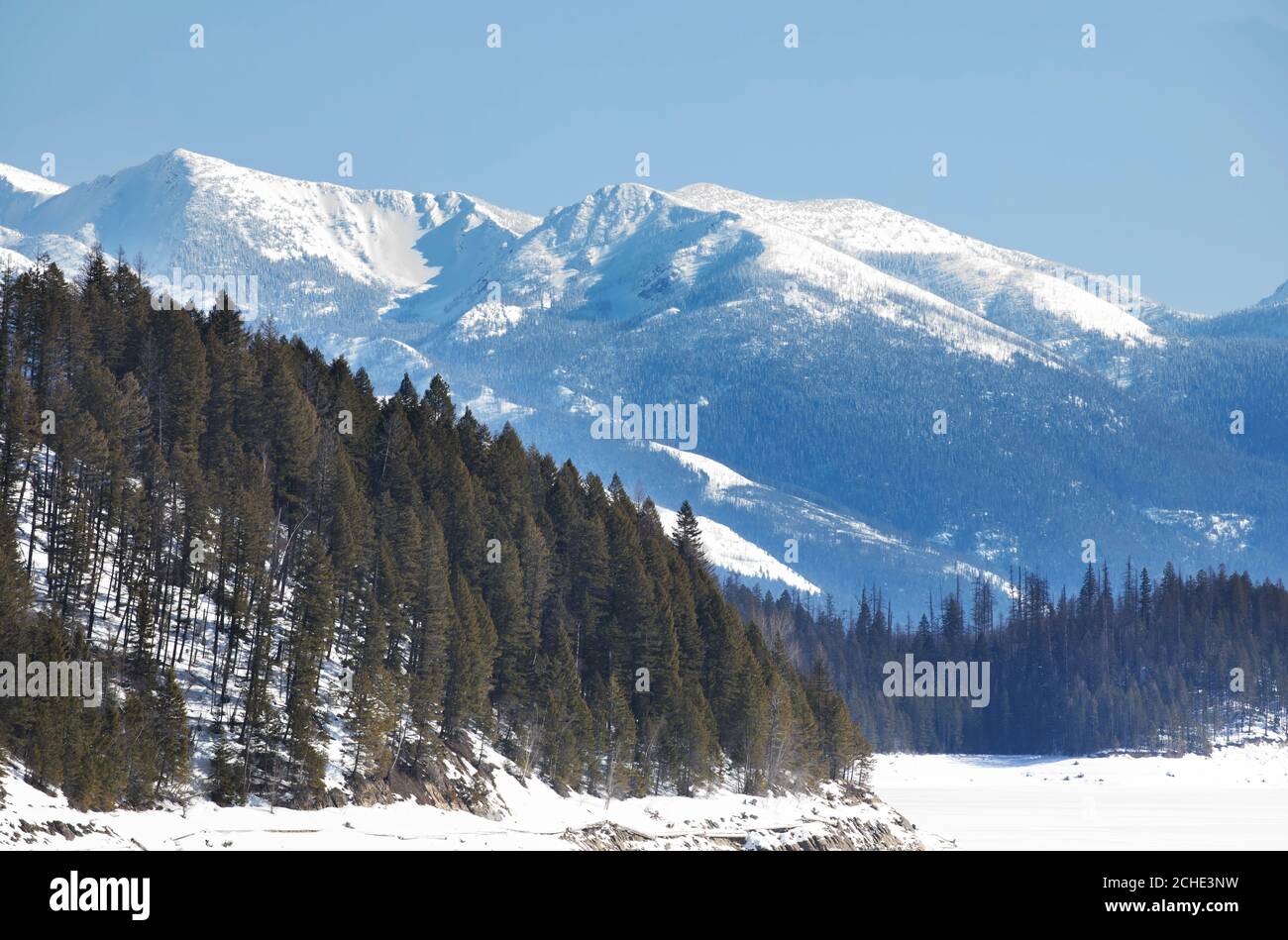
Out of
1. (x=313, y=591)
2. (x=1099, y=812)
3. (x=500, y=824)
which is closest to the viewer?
(x=500, y=824)

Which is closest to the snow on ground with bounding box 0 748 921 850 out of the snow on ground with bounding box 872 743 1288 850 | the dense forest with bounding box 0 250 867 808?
the dense forest with bounding box 0 250 867 808

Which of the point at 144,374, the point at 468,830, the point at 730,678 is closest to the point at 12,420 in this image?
the point at 144,374

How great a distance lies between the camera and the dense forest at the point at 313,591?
90750 millimetres

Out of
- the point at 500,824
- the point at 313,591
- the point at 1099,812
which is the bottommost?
the point at 1099,812

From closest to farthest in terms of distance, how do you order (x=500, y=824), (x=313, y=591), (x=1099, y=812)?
1. (x=500, y=824)
2. (x=313, y=591)
3. (x=1099, y=812)

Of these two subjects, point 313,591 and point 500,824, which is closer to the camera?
point 500,824

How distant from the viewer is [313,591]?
3969 inches

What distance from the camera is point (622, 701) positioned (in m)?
115

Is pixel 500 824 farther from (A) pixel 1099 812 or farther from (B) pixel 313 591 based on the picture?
(A) pixel 1099 812

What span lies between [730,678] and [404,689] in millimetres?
32783

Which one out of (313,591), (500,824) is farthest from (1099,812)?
(313,591)

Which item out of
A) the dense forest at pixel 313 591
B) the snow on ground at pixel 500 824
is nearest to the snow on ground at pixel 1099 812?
the snow on ground at pixel 500 824
